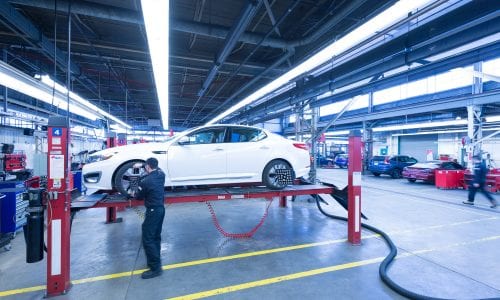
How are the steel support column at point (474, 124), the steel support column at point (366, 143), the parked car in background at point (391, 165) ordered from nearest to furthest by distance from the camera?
the steel support column at point (474, 124)
the parked car in background at point (391, 165)
the steel support column at point (366, 143)

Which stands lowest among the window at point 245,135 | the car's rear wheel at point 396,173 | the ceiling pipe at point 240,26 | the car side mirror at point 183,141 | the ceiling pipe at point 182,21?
the car's rear wheel at point 396,173

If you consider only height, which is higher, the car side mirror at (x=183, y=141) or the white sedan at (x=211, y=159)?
the car side mirror at (x=183, y=141)

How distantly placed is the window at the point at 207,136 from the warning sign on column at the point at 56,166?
6.36 ft

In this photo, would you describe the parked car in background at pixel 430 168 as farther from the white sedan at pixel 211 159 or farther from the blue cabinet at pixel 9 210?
the blue cabinet at pixel 9 210

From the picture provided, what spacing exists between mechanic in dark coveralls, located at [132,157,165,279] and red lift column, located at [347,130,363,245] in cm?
341

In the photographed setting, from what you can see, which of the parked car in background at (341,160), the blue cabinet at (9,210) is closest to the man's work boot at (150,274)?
the blue cabinet at (9,210)

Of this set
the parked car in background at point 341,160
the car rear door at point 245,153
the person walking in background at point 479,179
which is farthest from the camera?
the parked car in background at point 341,160

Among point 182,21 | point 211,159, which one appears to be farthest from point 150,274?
point 182,21

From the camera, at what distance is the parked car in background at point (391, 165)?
15.2m

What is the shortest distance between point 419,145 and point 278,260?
24991mm

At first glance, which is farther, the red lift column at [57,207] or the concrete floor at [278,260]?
the concrete floor at [278,260]

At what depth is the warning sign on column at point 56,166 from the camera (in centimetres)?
306

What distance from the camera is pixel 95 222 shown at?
6.04m

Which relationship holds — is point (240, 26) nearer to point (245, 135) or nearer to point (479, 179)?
point (245, 135)
